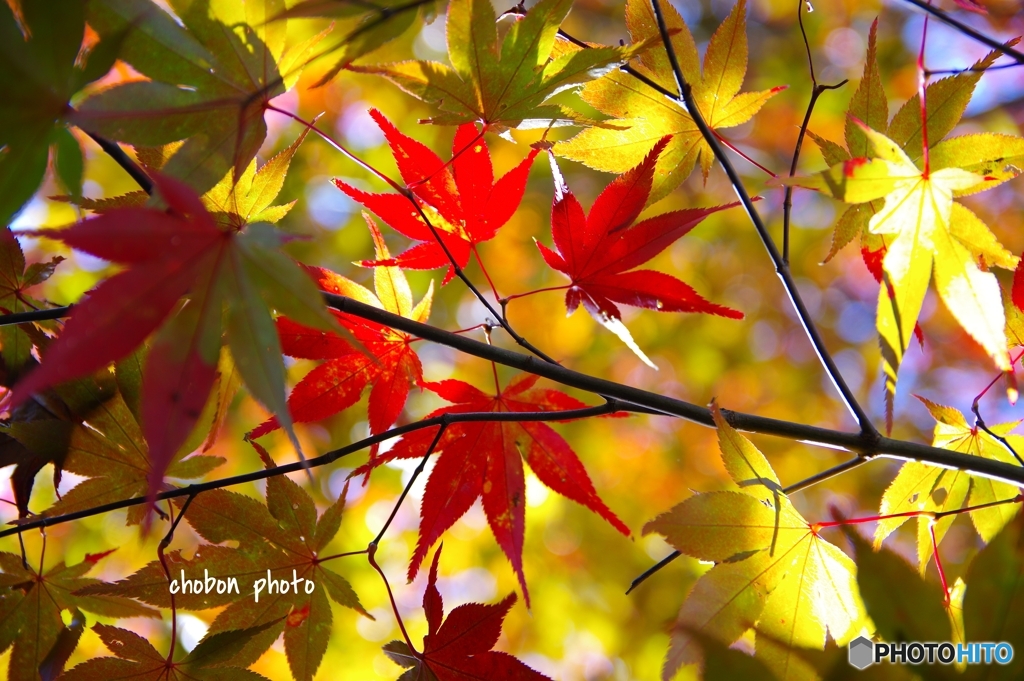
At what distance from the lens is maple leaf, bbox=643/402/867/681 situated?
61cm

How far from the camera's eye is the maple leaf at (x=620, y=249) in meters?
0.66

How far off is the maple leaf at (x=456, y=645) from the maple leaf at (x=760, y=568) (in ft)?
0.64

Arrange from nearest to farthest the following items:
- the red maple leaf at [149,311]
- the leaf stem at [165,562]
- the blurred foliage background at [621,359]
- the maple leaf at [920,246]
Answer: the red maple leaf at [149,311], the maple leaf at [920,246], the leaf stem at [165,562], the blurred foliage background at [621,359]

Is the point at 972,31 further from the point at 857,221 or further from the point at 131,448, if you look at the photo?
the point at 131,448

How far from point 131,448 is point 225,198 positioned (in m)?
0.30

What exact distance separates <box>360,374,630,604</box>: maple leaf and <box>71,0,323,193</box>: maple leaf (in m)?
0.31

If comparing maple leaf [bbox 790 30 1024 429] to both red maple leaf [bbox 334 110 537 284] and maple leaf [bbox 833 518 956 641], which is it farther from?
red maple leaf [bbox 334 110 537 284]

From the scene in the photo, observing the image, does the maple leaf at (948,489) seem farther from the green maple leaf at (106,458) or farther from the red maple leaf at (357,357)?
the green maple leaf at (106,458)

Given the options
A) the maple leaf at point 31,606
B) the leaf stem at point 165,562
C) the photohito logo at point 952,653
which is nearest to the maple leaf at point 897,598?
the photohito logo at point 952,653

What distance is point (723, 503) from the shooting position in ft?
2.05

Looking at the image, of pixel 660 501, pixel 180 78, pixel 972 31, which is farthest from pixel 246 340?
pixel 660 501

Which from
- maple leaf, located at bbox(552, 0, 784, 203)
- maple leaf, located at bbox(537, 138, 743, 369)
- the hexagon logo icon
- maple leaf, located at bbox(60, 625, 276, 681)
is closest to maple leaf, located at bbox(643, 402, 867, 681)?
the hexagon logo icon

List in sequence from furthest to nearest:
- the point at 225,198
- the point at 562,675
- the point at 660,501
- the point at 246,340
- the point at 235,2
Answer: the point at 660,501 → the point at 562,675 → the point at 225,198 → the point at 235,2 → the point at 246,340

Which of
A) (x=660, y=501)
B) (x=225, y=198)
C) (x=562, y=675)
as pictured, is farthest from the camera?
(x=660, y=501)
